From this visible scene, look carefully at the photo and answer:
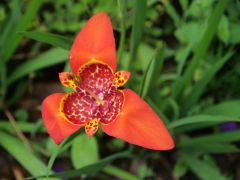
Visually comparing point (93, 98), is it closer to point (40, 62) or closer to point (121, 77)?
point (121, 77)

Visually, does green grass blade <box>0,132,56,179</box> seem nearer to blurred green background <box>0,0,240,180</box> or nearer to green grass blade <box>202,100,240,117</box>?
blurred green background <box>0,0,240,180</box>

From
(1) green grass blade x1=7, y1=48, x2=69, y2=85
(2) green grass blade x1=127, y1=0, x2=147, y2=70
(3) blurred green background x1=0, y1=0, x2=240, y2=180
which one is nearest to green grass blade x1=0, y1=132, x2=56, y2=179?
(3) blurred green background x1=0, y1=0, x2=240, y2=180

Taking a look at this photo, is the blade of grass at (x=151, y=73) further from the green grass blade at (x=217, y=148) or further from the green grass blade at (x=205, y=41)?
the green grass blade at (x=217, y=148)

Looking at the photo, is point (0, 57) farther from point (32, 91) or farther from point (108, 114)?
point (108, 114)

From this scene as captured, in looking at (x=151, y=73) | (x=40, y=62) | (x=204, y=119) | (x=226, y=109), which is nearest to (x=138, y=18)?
(x=151, y=73)

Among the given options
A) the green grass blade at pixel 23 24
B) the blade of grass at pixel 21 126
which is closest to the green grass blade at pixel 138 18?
the green grass blade at pixel 23 24
